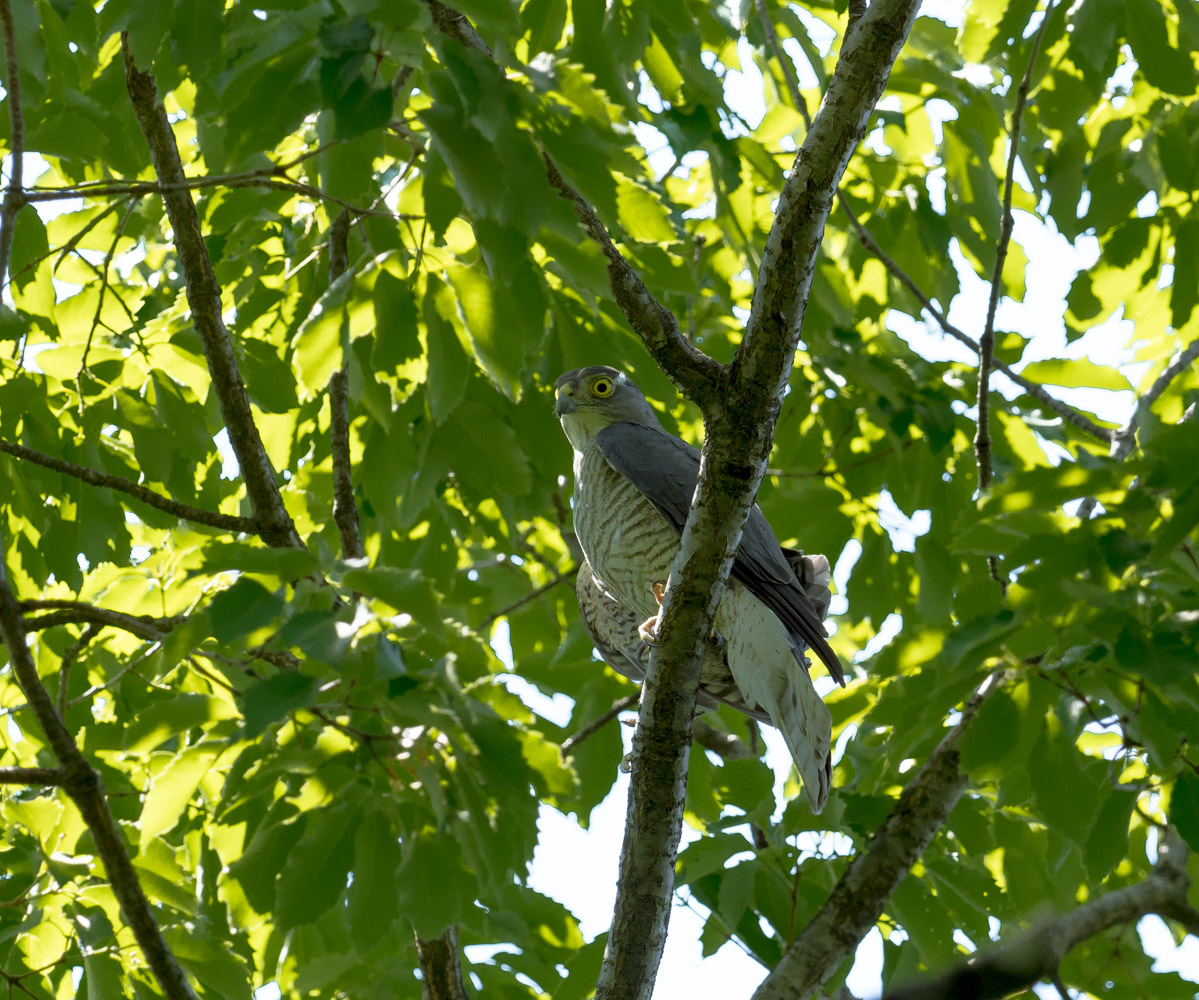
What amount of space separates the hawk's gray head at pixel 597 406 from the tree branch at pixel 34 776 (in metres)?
2.83

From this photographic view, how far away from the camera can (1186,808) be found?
8.97 ft

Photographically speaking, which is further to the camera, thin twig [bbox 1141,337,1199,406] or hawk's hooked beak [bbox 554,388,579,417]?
hawk's hooked beak [bbox 554,388,579,417]

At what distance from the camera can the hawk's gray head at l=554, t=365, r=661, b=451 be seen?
4.96 metres

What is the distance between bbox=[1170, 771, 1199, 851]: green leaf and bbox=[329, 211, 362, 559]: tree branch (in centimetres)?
248

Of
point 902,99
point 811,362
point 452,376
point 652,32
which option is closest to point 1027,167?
point 902,99

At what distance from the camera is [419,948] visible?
11.3 feet

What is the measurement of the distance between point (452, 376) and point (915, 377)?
2.61m

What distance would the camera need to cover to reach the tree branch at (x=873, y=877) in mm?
3275

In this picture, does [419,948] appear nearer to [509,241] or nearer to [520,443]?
[520,443]

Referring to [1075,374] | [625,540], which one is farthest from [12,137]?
[1075,374]

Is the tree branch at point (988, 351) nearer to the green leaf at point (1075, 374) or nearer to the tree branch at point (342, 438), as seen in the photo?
the green leaf at point (1075, 374)

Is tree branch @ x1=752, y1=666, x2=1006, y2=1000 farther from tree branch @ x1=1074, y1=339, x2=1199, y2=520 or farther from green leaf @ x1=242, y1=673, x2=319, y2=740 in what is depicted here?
green leaf @ x1=242, y1=673, x2=319, y2=740

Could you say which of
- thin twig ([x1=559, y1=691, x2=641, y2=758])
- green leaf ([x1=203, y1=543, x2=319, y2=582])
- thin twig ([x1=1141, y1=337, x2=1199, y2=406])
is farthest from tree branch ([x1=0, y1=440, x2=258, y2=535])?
thin twig ([x1=1141, y1=337, x2=1199, y2=406])

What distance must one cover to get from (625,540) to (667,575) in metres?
0.28
